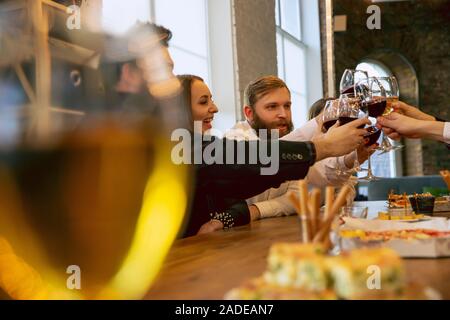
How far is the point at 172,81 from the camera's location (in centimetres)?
171

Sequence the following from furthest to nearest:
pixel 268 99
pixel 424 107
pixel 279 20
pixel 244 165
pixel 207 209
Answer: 1. pixel 424 107
2. pixel 279 20
3. pixel 268 99
4. pixel 207 209
5. pixel 244 165

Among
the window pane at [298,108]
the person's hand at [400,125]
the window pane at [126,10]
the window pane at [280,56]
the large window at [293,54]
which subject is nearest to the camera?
the person's hand at [400,125]

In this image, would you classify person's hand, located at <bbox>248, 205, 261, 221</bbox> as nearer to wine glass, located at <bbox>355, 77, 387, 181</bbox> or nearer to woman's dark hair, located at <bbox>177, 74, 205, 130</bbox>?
woman's dark hair, located at <bbox>177, 74, 205, 130</bbox>

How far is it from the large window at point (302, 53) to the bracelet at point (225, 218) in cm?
549

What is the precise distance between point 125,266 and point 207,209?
2.51ft

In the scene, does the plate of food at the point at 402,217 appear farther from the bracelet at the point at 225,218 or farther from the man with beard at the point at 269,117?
the man with beard at the point at 269,117

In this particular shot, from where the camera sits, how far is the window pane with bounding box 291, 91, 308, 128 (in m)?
7.17

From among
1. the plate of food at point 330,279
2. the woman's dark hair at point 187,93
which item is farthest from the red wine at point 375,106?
the plate of food at point 330,279

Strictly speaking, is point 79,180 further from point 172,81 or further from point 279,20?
point 279,20

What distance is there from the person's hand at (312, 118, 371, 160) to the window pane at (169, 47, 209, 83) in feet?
8.05

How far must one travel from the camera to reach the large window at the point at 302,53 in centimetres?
718

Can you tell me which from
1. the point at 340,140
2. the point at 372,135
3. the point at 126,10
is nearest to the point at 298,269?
the point at 340,140

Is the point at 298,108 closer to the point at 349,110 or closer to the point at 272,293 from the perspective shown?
the point at 349,110

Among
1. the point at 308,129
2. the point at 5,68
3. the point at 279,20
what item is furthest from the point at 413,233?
the point at 279,20
